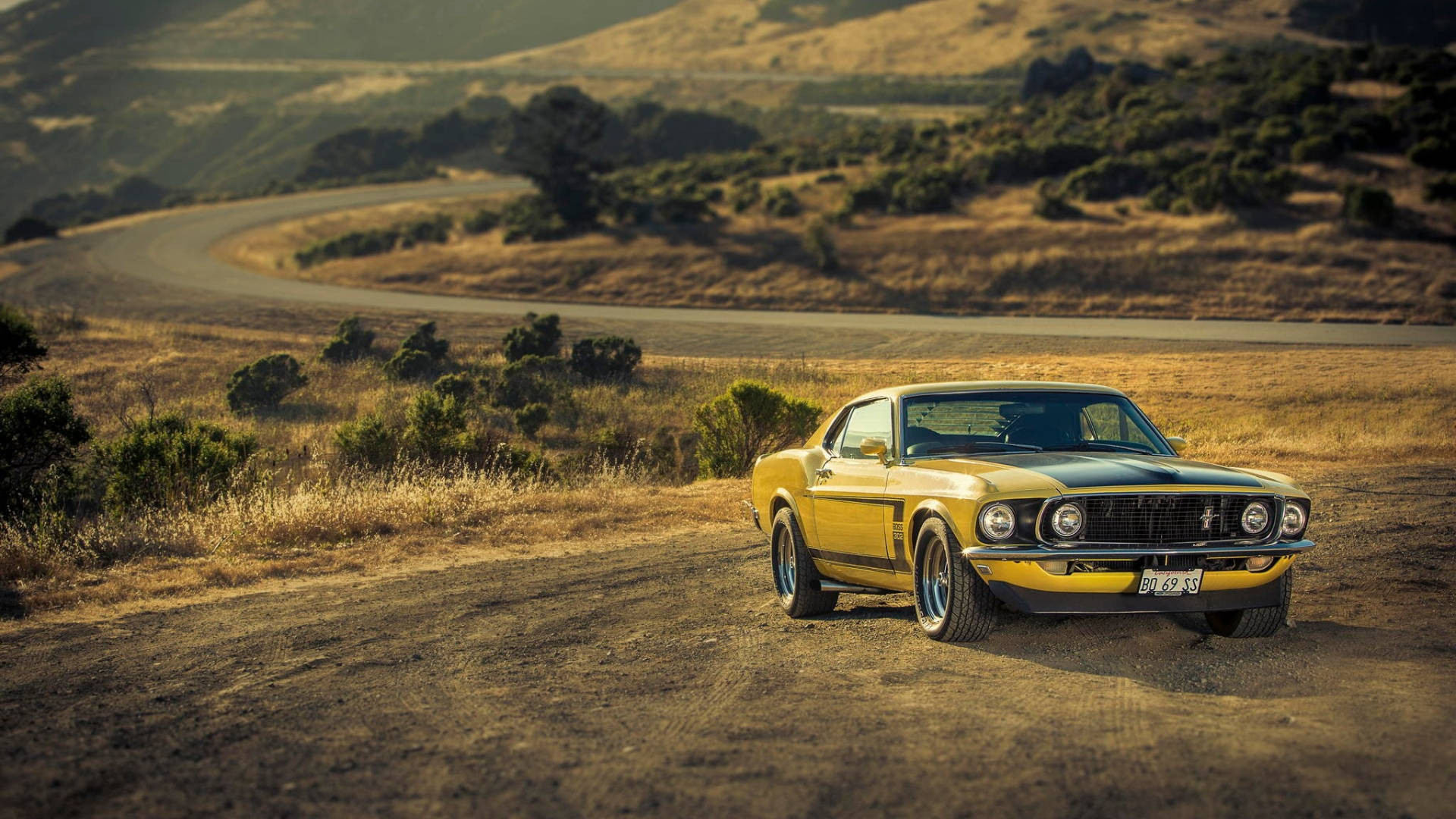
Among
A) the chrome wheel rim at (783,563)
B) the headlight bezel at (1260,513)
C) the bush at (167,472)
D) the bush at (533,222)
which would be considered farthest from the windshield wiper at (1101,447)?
the bush at (533,222)

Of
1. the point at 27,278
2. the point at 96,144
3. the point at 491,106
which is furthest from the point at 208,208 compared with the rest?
the point at 96,144

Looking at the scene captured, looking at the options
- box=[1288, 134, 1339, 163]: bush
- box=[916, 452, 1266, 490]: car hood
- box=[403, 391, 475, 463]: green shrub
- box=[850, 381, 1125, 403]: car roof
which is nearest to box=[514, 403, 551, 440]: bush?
box=[403, 391, 475, 463]: green shrub

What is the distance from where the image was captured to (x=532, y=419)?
25375 millimetres

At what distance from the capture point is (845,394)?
87.6 ft

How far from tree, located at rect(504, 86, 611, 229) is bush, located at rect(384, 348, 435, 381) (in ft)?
89.1

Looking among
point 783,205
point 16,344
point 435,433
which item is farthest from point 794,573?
point 783,205

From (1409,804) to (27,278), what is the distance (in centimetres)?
6228

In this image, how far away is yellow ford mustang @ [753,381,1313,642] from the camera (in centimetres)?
677

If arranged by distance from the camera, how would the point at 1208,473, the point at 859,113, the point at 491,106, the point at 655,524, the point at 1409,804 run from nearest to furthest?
the point at 1409,804 → the point at 1208,473 → the point at 655,524 → the point at 859,113 → the point at 491,106

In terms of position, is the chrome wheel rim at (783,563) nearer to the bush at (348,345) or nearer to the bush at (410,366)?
the bush at (410,366)

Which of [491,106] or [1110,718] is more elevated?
[491,106]

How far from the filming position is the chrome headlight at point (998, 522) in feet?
22.4

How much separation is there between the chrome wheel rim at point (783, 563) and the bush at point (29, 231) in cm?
7426

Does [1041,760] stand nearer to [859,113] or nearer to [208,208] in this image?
[208,208]
